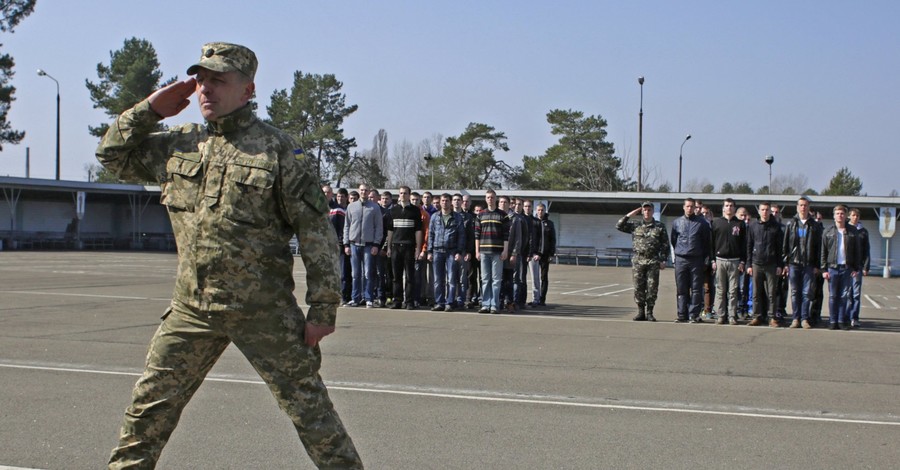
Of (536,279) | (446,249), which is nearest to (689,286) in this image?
(536,279)

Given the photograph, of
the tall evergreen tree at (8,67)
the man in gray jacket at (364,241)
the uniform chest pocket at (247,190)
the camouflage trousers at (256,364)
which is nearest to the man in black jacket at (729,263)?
the man in gray jacket at (364,241)

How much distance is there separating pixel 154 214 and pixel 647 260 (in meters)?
47.8

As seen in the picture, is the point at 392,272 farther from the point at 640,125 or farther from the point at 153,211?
the point at 153,211

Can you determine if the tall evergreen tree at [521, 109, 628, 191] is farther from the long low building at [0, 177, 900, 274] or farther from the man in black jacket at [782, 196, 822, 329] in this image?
the man in black jacket at [782, 196, 822, 329]

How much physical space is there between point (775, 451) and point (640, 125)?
147 feet

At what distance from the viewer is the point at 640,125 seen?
1919 inches

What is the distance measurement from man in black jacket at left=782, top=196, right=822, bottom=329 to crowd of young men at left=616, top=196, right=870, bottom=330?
0.02m

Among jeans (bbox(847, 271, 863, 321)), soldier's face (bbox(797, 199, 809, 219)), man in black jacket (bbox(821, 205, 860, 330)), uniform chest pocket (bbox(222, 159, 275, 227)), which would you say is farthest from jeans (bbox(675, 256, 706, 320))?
uniform chest pocket (bbox(222, 159, 275, 227))

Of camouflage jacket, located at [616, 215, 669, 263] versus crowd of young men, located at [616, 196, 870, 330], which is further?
camouflage jacket, located at [616, 215, 669, 263]

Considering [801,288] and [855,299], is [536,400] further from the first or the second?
[855,299]

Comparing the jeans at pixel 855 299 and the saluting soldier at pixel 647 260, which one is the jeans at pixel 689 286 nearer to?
the saluting soldier at pixel 647 260

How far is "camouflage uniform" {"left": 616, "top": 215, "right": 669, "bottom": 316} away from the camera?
47.0 feet

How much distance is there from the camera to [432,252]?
627 inches

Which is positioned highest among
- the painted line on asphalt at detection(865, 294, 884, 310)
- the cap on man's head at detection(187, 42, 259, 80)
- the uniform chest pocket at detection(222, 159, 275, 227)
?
the cap on man's head at detection(187, 42, 259, 80)
